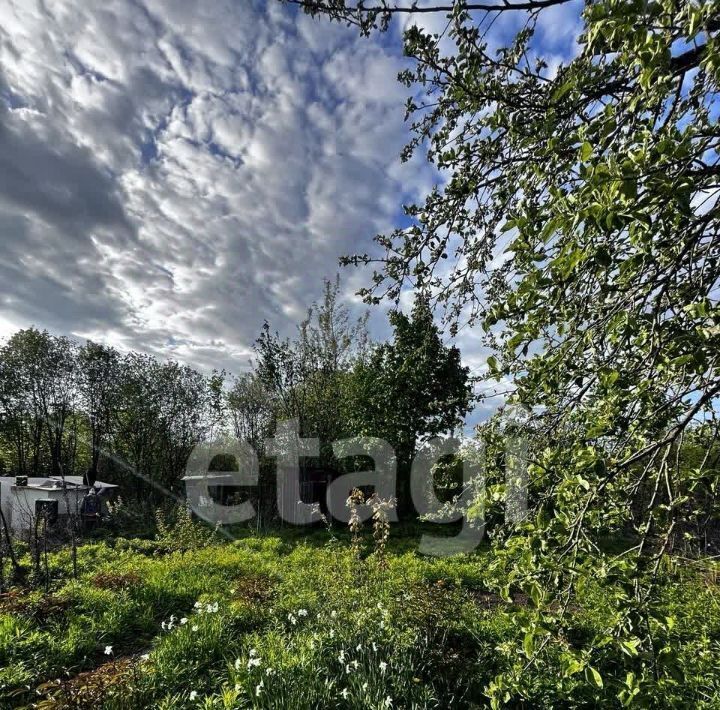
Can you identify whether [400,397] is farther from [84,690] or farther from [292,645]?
[84,690]

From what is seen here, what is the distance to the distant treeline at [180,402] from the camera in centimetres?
1164

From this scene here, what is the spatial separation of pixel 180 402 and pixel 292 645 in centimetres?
1647

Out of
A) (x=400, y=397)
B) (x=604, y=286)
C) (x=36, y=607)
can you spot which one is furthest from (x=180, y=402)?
(x=604, y=286)

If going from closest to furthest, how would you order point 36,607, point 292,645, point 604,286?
point 604,286 < point 292,645 < point 36,607

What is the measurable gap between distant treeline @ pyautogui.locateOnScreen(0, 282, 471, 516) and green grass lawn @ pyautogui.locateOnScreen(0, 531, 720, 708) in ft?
19.8

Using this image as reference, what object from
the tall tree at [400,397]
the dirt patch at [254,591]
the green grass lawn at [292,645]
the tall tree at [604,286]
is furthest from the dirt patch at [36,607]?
the tall tree at [400,397]

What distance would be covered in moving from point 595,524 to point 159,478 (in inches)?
729

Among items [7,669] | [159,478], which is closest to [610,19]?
[7,669]

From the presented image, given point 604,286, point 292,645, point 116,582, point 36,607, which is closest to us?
point 604,286

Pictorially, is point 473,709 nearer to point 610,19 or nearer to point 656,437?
point 656,437

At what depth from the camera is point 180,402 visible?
18.3 m

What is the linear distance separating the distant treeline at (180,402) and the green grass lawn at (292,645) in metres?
6.03

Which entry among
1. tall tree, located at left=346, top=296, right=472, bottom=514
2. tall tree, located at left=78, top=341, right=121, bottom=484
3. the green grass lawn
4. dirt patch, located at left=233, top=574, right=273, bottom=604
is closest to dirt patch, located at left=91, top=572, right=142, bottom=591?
the green grass lawn

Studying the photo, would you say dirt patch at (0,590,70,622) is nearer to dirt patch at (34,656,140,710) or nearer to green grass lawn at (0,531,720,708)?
green grass lawn at (0,531,720,708)
